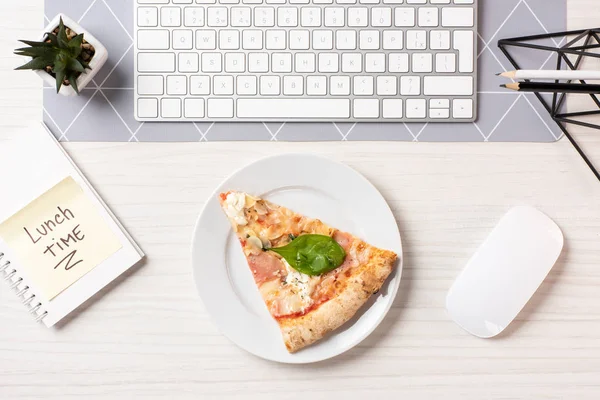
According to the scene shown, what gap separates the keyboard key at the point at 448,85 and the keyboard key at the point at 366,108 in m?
0.10

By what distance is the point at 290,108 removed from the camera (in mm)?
954

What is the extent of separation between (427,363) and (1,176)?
33.9 inches

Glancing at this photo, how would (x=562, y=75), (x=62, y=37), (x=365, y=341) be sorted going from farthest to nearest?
(x=365, y=341)
(x=62, y=37)
(x=562, y=75)

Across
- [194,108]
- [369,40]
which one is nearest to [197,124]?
[194,108]

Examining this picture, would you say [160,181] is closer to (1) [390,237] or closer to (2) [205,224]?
(2) [205,224]

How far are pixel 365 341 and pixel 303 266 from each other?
0.64 ft

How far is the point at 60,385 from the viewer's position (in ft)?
3.16

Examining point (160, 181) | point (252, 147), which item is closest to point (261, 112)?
point (252, 147)

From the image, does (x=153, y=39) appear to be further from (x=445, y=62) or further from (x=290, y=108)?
(x=445, y=62)

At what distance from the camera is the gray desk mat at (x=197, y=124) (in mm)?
963

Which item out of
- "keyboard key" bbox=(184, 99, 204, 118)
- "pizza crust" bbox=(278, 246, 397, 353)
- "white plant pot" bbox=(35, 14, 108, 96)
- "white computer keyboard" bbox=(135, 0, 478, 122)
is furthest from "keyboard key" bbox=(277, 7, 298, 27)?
"pizza crust" bbox=(278, 246, 397, 353)

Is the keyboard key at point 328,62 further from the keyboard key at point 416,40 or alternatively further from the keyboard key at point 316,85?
the keyboard key at point 416,40

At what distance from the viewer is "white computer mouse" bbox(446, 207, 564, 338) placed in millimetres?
911

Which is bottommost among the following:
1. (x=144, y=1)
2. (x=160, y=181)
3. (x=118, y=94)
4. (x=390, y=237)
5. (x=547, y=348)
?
(x=547, y=348)
